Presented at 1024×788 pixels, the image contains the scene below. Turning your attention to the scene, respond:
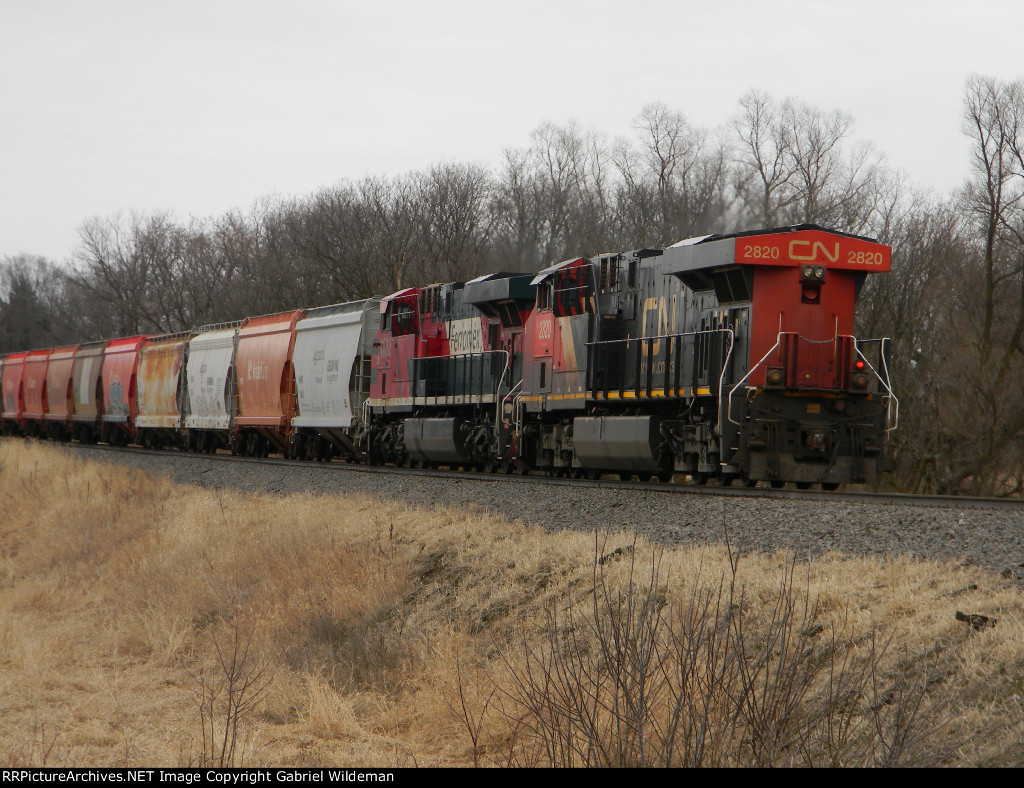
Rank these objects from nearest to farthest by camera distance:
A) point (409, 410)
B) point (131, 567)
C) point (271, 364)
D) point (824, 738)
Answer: point (824, 738) < point (131, 567) < point (409, 410) < point (271, 364)

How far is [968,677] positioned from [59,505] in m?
19.6

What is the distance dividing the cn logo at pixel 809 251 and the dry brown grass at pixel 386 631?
17.9ft

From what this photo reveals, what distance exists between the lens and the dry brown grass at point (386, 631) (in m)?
6.29

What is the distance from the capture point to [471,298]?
20.3m

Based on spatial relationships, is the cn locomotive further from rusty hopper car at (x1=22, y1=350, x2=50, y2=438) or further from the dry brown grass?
rusty hopper car at (x1=22, y1=350, x2=50, y2=438)

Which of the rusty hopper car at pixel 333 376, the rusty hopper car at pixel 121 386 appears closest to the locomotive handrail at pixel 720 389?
the rusty hopper car at pixel 333 376

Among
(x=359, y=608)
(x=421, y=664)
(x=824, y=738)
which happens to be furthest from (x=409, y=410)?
(x=824, y=738)

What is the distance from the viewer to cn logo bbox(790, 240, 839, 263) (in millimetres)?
14039

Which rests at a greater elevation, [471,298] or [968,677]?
[471,298]

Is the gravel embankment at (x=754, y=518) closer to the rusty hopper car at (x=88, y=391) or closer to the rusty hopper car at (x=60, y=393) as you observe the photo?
the rusty hopper car at (x=88, y=391)

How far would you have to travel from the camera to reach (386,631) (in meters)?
10.7

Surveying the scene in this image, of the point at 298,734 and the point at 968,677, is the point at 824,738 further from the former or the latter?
the point at 298,734

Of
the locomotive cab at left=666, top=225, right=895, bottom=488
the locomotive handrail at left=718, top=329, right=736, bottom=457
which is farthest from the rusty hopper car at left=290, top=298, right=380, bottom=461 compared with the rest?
the locomotive handrail at left=718, top=329, right=736, bottom=457

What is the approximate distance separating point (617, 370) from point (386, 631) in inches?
263
